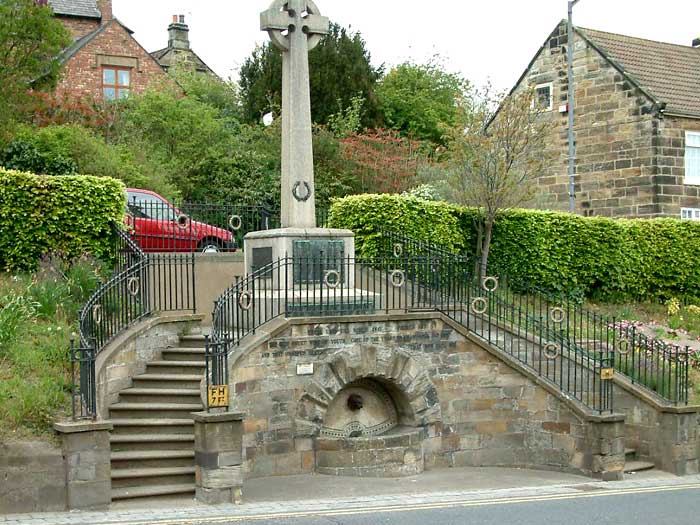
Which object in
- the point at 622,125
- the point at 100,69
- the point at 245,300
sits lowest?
the point at 245,300

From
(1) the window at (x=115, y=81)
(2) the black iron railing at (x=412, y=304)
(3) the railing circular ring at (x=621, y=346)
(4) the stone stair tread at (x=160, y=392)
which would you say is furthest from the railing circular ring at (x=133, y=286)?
(1) the window at (x=115, y=81)

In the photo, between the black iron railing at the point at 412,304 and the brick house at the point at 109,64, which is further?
the brick house at the point at 109,64

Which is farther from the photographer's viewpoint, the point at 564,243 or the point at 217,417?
the point at 564,243

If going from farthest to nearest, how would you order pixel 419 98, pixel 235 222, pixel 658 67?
pixel 419 98
pixel 658 67
pixel 235 222

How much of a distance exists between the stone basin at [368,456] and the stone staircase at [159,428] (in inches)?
81.1

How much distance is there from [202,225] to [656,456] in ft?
31.1

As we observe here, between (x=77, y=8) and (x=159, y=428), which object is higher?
(x=77, y=8)

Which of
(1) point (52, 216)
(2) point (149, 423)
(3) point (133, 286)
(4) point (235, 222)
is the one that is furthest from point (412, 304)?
(1) point (52, 216)

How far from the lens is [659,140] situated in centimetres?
2956

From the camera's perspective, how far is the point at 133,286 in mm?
16281

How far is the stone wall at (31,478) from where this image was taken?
12.1m

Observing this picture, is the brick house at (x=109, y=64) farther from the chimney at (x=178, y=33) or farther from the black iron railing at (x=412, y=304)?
the black iron railing at (x=412, y=304)

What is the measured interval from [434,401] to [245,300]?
3.40 meters

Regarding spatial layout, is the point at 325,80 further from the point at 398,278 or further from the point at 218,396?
the point at 218,396
